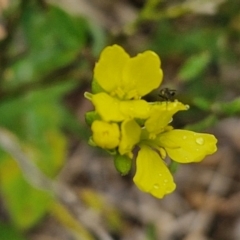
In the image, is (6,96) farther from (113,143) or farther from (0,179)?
(113,143)

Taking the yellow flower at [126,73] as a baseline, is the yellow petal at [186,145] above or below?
below

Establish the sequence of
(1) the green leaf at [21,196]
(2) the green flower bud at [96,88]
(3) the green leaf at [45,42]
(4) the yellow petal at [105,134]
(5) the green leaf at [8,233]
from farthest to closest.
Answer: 1. (1) the green leaf at [21,196]
2. (5) the green leaf at [8,233]
3. (3) the green leaf at [45,42]
4. (2) the green flower bud at [96,88]
5. (4) the yellow petal at [105,134]

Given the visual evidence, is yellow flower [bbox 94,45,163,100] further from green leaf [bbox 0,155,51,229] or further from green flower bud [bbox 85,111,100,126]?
green leaf [bbox 0,155,51,229]

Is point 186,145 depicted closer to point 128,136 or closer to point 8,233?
point 128,136

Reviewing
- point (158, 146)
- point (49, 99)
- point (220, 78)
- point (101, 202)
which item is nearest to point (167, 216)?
point (101, 202)

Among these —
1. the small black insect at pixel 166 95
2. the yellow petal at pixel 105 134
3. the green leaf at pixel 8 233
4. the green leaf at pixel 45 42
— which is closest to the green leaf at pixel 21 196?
the green leaf at pixel 8 233

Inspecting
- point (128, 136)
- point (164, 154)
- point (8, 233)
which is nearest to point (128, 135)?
point (128, 136)

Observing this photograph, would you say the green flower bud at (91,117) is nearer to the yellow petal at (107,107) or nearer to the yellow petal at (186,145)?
the yellow petal at (107,107)

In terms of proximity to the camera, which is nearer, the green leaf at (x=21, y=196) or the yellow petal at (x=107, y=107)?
the yellow petal at (x=107, y=107)
